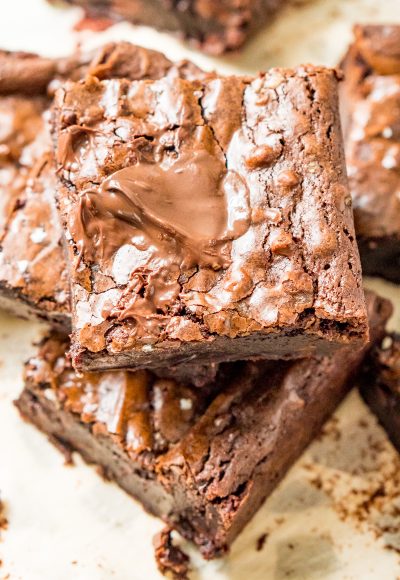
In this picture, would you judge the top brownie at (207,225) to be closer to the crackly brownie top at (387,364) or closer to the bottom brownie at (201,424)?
the bottom brownie at (201,424)

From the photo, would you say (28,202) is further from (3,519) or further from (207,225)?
(3,519)

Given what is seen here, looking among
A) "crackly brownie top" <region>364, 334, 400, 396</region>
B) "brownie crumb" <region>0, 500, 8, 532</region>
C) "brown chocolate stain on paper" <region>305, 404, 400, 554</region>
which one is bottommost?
"brownie crumb" <region>0, 500, 8, 532</region>

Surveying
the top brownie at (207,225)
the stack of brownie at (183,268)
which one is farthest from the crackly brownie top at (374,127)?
the top brownie at (207,225)

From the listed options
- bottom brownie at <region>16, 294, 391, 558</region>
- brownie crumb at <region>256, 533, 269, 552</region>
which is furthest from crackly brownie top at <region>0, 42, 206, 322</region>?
brownie crumb at <region>256, 533, 269, 552</region>

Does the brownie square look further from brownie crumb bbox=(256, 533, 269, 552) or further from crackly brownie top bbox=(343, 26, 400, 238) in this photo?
crackly brownie top bbox=(343, 26, 400, 238)

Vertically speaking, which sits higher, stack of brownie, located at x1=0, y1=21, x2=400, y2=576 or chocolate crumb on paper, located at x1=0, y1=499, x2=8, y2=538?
stack of brownie, located at x1=0, y1=21, x2=400, y2=576

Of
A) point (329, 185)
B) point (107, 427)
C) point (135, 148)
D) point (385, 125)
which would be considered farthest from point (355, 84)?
point (107, 427)
